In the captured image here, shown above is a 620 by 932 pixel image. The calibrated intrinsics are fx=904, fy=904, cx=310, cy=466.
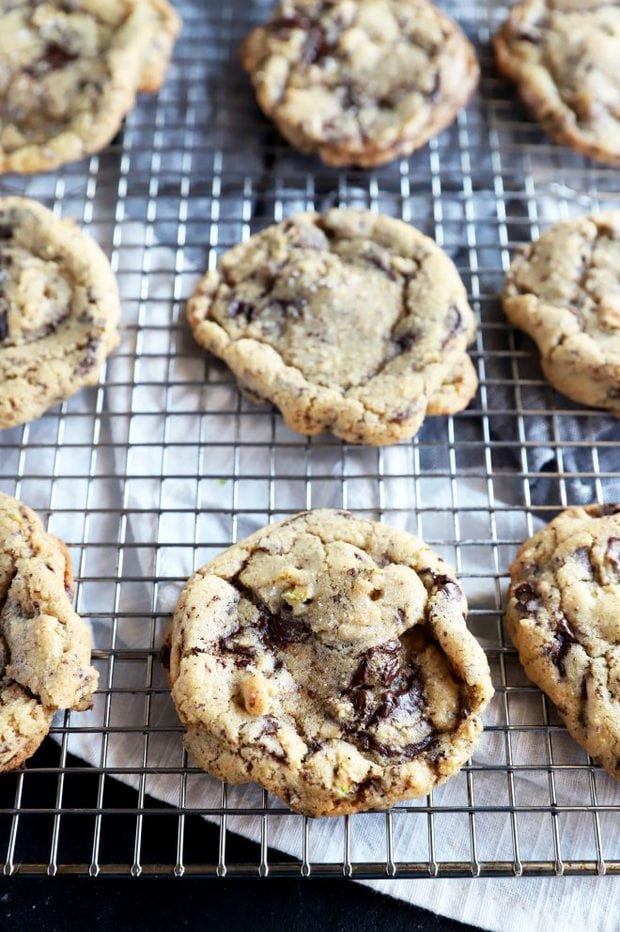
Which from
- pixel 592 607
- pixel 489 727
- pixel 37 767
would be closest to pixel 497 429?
pixel 592 607

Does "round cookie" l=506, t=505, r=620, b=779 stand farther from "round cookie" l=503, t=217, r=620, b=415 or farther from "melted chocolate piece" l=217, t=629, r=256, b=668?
"melted chocolate piece" l=217, t=629, r=256, b=668

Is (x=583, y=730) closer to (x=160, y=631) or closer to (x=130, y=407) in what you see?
(x=160, y=631)

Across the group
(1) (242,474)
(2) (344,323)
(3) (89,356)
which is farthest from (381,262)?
(3) (89,356)

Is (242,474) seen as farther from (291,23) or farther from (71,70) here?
(291,23)

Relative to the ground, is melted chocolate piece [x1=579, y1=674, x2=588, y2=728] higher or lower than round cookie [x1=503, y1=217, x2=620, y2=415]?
lower

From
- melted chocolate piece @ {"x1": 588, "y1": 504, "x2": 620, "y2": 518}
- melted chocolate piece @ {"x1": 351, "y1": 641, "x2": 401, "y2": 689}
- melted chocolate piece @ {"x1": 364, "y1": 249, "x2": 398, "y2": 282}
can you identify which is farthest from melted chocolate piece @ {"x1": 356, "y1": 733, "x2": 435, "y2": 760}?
melted chocolate piece @ {"x1": 364, "y1": 249, "x2": 398, "y2": 282}

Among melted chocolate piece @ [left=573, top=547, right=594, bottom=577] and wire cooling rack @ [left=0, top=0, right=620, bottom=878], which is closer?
wire cooling rack @ [left=0, top=0, right=620, bottom=878]

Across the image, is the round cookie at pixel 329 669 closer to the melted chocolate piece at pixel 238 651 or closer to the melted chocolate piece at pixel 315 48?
the melted chocolate piece at pixel 238 651

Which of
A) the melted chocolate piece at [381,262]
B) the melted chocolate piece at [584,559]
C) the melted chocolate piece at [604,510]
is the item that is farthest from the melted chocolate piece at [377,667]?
the melted chocolate piece at [381,262]
